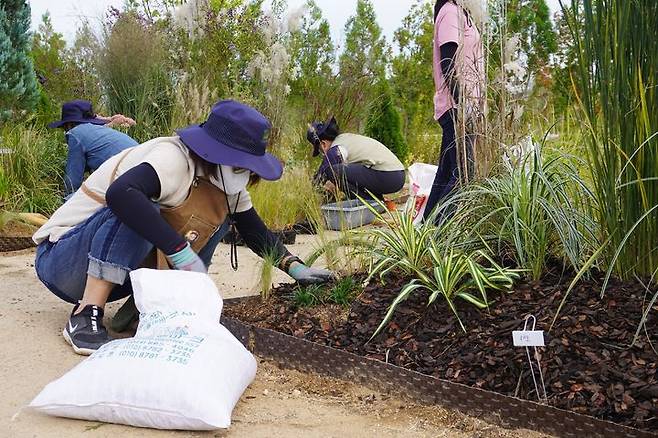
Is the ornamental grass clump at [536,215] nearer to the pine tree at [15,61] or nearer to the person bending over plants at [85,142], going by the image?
the person bending over plants at [85,142]

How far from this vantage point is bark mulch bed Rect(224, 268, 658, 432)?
2328 millimetres

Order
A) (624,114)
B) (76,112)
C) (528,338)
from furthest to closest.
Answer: (76,112), (624,114), (528,338)

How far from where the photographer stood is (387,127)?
33.4ft

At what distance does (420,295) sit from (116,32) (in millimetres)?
5300

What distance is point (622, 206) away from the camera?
2.67m

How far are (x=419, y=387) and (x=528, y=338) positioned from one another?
0.38m

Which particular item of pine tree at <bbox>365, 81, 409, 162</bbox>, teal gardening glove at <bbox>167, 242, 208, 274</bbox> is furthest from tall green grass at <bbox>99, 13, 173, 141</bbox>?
teal gardening glove at <bbox>167, 242, 208, 274</bbox>

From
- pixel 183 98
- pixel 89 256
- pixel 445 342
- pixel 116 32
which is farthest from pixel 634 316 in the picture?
pixel 116 32

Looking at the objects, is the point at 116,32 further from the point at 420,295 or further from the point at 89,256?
the point at 420,295

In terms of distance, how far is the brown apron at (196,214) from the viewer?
10.7 ft

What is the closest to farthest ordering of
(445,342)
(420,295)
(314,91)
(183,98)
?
1. (445,342)
2. (420,295)
3. (183,98)
4. (314,91)

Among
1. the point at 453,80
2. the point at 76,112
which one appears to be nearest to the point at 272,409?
the point at 453,80

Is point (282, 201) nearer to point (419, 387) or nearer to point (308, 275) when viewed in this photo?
point (308, 275)

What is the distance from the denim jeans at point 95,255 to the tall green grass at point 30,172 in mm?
2921
